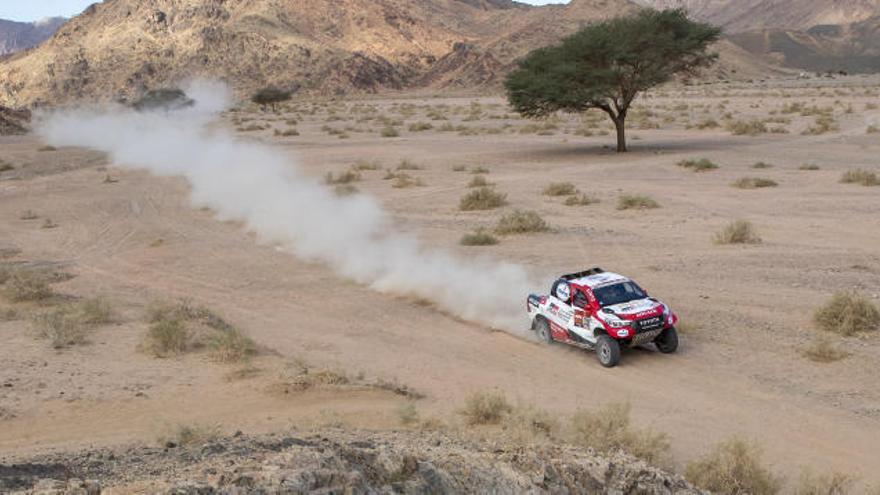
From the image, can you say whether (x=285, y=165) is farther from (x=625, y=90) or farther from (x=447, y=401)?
(x=447, y=401)

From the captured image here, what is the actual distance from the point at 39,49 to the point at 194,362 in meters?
135

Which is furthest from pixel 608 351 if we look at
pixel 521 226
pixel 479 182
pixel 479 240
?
pixel 479 182

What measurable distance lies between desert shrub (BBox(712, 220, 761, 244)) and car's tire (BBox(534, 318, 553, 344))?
7455mm

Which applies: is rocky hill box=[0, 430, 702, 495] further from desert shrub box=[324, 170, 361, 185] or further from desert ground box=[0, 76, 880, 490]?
desert shrub box=[324, 170, 361, 185]

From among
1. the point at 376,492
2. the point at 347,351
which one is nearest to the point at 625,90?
the point at 347,351

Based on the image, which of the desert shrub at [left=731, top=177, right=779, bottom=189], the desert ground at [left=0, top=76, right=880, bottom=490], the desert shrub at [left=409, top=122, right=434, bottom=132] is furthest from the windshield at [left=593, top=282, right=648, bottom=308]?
the desert shrub at [left=409, top=122, right=434, bottom=132]

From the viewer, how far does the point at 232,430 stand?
10.0m

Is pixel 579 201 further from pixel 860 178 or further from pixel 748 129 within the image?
pixel 748 129

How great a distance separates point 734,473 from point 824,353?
4944 mm

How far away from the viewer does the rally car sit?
492 inches

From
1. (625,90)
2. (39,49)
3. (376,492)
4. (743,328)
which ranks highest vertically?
(39,49)

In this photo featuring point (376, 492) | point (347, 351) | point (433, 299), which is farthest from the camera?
point (433, 299)

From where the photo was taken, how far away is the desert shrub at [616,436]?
8844 mm

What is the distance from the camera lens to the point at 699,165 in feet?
104
